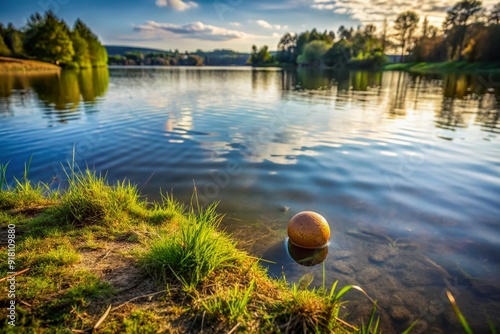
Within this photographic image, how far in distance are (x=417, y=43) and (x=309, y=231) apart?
4773 inches

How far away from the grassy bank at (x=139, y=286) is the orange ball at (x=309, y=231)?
3.92 ft

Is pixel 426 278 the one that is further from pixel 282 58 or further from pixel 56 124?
pixel 282 58

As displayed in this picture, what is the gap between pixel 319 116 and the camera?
750 inches

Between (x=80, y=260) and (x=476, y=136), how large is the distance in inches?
690

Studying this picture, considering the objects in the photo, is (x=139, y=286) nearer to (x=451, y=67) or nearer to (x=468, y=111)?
(x=468, y=111)

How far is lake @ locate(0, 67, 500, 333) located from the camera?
500 centimetres

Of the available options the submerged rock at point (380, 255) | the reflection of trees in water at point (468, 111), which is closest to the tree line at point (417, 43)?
the reflection of trees in water at point (468, 111)

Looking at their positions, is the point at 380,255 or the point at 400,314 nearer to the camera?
the point at 400,314

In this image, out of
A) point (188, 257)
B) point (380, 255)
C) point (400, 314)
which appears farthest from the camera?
point (380, 255)

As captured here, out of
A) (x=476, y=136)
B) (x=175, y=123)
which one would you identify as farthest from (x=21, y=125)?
(x=476, y=136)

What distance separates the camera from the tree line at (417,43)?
229 ft

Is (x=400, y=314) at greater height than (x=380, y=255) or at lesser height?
lesser

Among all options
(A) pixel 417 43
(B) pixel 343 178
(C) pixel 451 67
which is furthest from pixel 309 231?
(A) pixel 417 43

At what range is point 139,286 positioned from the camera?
3.75 metres
